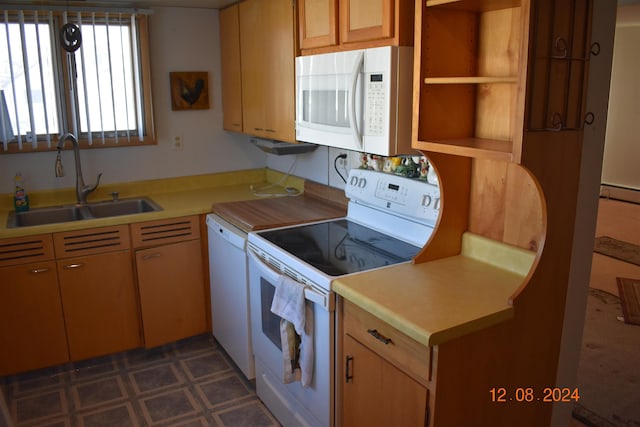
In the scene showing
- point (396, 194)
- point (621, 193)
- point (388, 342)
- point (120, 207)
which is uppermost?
point (396, 194)

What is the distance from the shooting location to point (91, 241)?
114 inches

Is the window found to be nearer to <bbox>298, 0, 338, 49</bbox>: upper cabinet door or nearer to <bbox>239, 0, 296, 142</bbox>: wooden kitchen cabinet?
<bbox>239, 0, 296, 142</bbox>: wooden kitchen cabinet

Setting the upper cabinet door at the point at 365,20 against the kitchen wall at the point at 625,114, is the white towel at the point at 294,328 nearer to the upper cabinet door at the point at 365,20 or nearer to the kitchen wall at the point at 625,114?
the upper cabinet door at the point at 365,20

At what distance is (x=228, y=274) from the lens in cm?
289

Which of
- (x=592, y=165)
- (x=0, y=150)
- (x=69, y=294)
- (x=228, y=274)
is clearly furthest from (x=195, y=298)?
(x=592, y=165)

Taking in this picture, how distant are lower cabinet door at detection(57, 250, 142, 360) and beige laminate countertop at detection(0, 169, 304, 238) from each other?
0.67 feet

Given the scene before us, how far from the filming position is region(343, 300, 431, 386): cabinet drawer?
159 cm

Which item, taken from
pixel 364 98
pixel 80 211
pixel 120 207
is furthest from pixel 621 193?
pixel 80 211

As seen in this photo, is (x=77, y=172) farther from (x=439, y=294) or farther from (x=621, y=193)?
(x=621, y=193)

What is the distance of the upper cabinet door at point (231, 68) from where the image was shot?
10.8 feet

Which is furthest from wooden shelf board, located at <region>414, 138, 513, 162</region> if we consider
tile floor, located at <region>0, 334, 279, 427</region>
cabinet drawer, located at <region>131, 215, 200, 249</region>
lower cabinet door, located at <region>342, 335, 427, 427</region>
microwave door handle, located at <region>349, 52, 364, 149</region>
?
cabinet drawer, located at <region>131, 215, 200, 249</region>

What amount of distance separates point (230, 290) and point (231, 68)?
144cm

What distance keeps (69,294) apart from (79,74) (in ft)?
4.25

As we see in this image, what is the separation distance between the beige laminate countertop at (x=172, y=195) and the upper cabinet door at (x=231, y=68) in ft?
1.34
